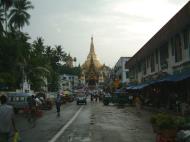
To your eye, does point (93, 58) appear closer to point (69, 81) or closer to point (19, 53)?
point (69, 81)

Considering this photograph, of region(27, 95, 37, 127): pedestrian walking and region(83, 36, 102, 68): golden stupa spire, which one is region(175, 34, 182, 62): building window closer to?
region(27, 95, 37, 127): pedestrian walking

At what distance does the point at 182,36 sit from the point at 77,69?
158 m

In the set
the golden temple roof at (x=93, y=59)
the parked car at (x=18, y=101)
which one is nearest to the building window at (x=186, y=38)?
the parked car at (x=18, y=101)

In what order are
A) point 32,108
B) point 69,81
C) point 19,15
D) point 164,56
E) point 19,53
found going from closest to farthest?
point 32,108
point 164,56
point 19,53
point 19,15
point 69,81

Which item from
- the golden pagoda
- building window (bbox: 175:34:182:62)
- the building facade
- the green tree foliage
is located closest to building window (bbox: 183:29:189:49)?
building window (bbox: 175:34:182:62)

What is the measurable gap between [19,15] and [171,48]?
35.5 meters

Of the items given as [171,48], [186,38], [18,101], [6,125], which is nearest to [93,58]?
[171,48]

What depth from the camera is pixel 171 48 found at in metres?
39.8

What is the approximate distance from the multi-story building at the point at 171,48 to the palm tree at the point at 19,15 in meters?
23.2

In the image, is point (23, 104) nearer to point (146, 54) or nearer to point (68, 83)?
point (146, 54)

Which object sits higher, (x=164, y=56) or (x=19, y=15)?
(x=19, y=15)

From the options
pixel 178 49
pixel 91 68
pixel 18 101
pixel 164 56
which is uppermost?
pixel 91 68

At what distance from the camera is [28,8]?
239ft

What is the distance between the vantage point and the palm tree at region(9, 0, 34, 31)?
69431 mm
